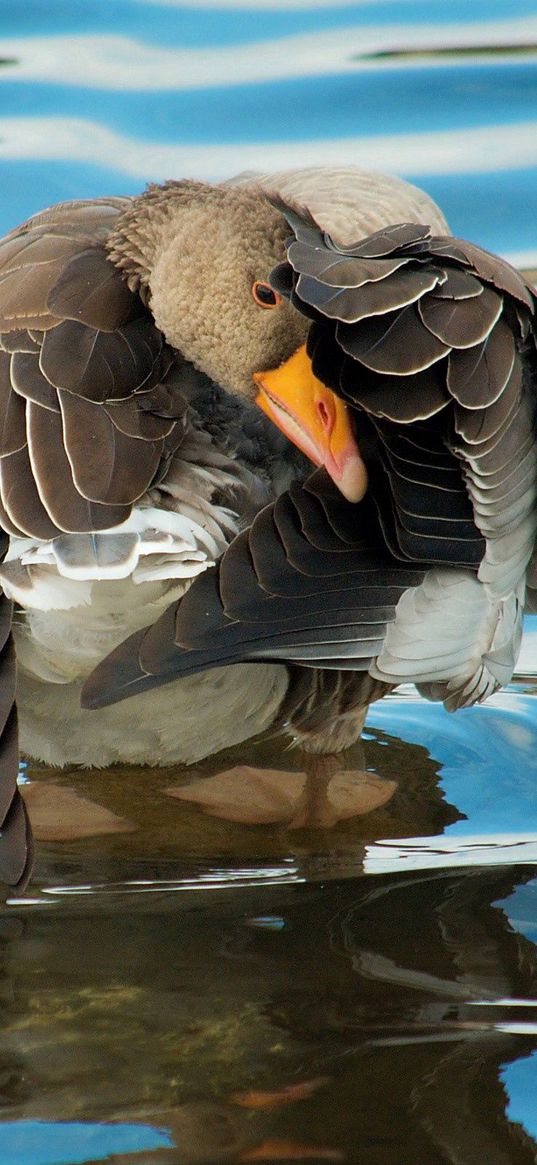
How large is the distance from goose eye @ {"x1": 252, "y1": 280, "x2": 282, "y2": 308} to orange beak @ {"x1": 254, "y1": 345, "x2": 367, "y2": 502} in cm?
12

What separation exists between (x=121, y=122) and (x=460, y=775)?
18.1 feet

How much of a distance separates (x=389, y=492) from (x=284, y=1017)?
3.34 feet

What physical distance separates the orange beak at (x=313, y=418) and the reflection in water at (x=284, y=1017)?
0.91 metres

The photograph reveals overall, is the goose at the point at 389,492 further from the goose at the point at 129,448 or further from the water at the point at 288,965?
the water at the point at 288,965

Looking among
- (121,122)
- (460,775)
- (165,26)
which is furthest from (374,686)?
(165,26)

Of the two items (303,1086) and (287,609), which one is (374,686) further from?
(303,1086)

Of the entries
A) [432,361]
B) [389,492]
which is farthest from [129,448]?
[432,361]

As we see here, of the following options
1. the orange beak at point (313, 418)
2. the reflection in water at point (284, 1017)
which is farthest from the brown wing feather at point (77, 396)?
the reflection in water at point (284, 1017)

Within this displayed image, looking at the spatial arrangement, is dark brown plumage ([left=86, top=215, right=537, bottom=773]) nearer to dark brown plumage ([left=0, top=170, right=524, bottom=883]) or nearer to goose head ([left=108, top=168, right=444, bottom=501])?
dark brown plumage ([left=0, top=170, right=524, bottom=883])

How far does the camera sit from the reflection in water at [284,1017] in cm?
255

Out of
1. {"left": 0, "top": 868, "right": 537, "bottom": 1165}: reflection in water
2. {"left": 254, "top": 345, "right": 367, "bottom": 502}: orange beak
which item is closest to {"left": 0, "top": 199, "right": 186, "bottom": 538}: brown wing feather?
{"left": 254, "top": 345, "right": 367, "bottom": 502}: orange beak

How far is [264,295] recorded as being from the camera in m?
3.47

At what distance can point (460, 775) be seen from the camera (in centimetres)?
416

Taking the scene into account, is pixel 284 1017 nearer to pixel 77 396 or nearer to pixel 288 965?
pixel 288 965
